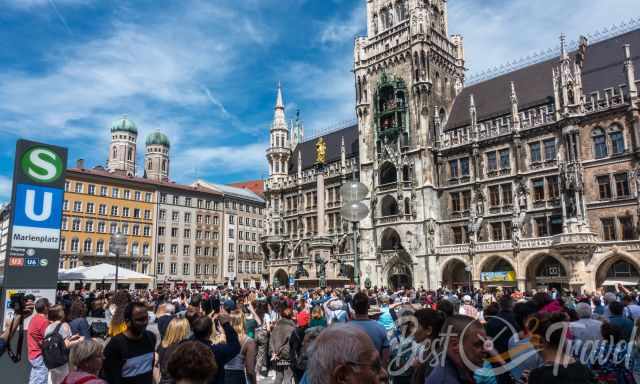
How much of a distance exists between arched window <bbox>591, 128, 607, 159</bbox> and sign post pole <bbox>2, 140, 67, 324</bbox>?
31690mm

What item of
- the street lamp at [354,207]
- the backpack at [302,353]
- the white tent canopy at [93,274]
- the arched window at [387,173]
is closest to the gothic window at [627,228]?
the arched window at [387,173]

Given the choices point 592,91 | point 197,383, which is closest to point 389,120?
point 592,91

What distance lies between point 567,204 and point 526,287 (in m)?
6.32

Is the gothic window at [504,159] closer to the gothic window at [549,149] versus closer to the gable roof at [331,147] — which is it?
the gothic window at [549,149]

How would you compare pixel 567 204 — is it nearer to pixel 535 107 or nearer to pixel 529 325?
pixel 535 107

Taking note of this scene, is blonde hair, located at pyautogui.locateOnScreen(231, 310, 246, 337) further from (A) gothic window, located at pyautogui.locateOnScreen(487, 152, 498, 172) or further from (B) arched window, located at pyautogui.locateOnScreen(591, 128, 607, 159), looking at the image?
(A) gothic window, located at pyautogui.locateOnScreen(487, 152, 498, 172)

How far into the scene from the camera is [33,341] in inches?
307

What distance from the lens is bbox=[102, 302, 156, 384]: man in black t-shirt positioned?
17.1 ft

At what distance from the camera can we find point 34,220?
15.3 m

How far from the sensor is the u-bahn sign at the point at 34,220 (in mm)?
14773

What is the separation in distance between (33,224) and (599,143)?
3284cm

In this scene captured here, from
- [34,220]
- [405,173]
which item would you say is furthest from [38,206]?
[405,173]

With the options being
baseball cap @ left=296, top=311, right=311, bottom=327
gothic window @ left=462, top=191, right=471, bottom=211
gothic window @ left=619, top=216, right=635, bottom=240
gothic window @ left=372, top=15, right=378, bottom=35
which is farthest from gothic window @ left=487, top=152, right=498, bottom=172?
baseball cap @ left=296, top=311, right=311, bottom=327

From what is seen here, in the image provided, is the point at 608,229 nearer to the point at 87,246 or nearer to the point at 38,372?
the point at 38,372
